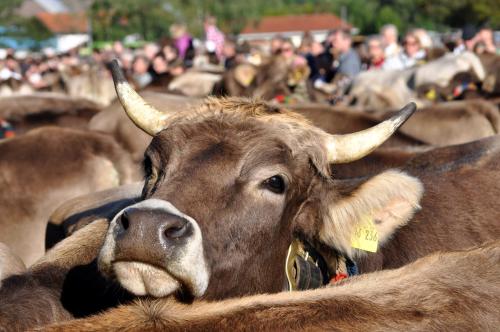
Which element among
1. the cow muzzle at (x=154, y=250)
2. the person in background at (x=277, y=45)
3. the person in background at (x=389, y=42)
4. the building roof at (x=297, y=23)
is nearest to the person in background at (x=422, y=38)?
the person in background at (x=389, y=42)

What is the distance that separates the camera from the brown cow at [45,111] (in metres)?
12.2

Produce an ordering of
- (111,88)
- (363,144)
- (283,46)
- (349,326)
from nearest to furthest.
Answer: (349,326)
(363,144)
(283,46)
(111,88)

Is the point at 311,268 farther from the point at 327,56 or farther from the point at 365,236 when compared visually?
the point at 327,56

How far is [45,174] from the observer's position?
843 cm

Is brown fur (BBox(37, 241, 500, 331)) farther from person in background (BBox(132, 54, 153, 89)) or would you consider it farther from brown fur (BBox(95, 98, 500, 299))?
person in background (BBox(132, 54, 153, 89))

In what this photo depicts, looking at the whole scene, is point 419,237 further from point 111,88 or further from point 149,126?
point 111,88

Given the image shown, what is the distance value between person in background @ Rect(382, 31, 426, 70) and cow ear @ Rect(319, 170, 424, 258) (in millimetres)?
10935

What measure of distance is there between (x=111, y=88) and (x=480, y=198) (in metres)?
15.0

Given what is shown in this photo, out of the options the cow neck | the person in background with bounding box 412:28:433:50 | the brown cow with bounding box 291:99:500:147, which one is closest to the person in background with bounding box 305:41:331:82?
the person in background with bounding box 412:28:433:50

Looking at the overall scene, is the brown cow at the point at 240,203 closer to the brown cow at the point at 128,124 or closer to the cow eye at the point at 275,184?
the cow eye at the point at 275,184

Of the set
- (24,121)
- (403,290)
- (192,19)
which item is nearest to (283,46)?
(24,121)

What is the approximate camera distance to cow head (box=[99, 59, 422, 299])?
3684mm

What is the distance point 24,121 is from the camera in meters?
12.2

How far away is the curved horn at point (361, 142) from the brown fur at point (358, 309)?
1.50 metres
